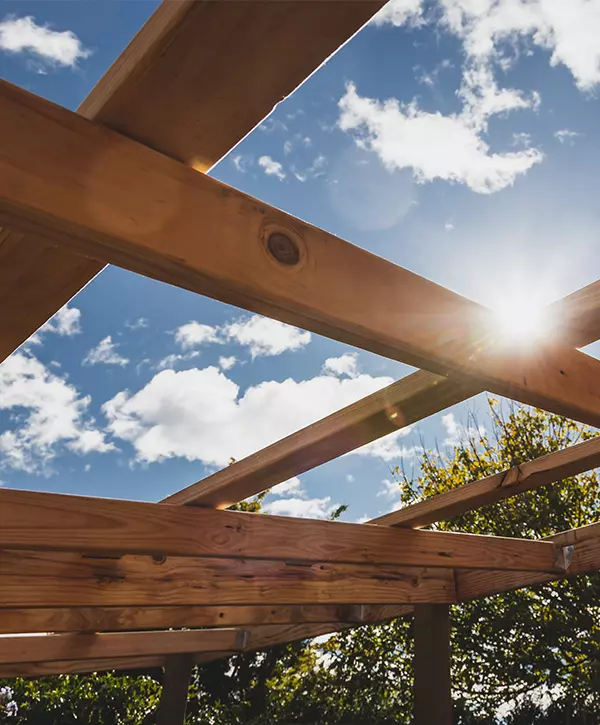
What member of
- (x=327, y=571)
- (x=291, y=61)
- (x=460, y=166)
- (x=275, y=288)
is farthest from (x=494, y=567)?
(x=291, y=61)

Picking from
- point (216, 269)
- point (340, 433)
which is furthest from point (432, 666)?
point (216, 269)

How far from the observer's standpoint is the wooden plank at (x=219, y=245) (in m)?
1.02

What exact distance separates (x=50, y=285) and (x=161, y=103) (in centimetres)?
47

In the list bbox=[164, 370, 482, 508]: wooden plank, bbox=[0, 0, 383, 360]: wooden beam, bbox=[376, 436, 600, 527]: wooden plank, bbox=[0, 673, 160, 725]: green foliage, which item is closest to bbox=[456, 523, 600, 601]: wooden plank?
bbox=[376, 436, 600, 527]: wooden plank

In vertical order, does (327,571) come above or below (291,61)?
below

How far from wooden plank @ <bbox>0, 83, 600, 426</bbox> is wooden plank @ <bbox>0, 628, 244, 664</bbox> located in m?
4.59

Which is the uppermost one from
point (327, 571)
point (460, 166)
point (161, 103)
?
point (460, 166)

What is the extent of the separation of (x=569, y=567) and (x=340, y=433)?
10.3 ft

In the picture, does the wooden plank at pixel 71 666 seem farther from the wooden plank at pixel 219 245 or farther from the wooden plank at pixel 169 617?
the wooden plank at pixel 219 245

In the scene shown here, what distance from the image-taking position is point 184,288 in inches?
46.4

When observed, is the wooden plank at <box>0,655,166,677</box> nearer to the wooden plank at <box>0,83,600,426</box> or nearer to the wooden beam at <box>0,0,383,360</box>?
the wooden plank at <box>0,83,600,426</box>

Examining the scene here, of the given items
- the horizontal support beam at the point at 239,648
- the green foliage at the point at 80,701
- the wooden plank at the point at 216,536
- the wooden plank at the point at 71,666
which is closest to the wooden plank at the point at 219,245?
the wooden plank at the point at 216,536

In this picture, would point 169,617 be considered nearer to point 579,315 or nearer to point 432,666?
point 432,666

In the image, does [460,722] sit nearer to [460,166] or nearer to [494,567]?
[494,567]
